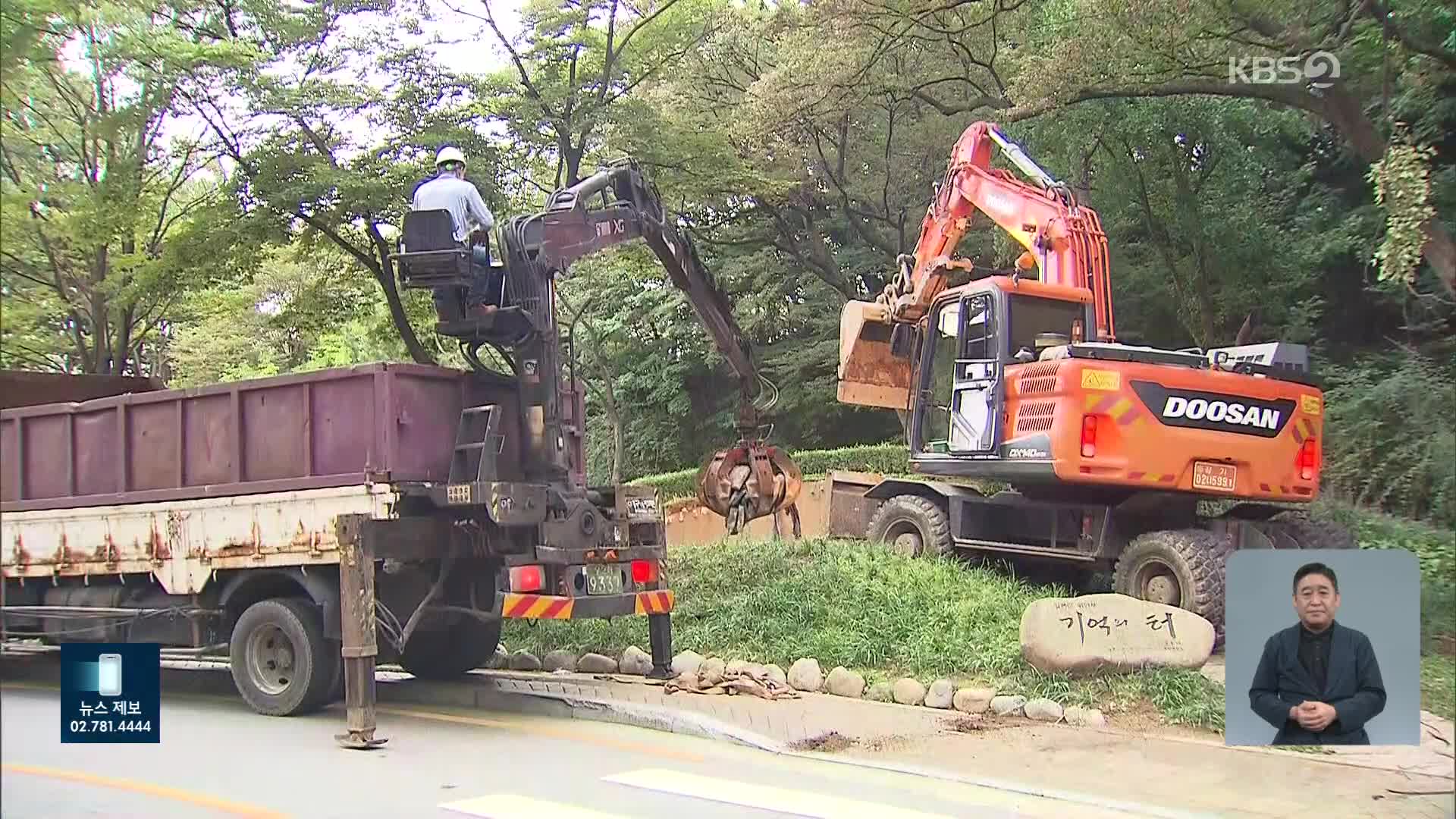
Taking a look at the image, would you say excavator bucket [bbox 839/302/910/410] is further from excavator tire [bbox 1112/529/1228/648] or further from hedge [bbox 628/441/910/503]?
hedge [bbox 628/441/910/503]

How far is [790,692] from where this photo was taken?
9.61m

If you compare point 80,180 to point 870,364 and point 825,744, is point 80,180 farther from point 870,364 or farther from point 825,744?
point 870,364

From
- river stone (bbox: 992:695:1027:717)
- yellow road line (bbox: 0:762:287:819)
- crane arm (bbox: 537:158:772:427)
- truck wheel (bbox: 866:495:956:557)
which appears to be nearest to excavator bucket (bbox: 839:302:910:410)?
truck wheel (bbox: 866:495:956:557)

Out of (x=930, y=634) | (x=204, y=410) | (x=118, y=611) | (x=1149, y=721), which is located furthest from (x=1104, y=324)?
(x=118, y=611)

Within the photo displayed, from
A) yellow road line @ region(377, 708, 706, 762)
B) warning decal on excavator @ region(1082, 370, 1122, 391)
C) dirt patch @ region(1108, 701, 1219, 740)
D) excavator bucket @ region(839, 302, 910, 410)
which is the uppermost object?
excavator bucket @ region(839, 302, 910, 410)

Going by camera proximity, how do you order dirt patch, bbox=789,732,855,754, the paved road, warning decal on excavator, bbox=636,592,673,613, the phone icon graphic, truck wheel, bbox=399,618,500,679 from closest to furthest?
the phone icon graphic, the paved road, dirt patch, bbox=789,732,855,754, warning decal on excavator, bbox=636,592,673,613, truck wheel, bbox=399,618,500,679

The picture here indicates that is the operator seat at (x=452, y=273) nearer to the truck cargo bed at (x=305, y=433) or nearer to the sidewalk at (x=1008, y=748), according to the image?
the truck cargo bed at (x=305, y=433)

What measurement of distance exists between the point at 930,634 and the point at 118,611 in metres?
6.10

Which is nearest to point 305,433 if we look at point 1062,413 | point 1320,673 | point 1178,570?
point 1062,413

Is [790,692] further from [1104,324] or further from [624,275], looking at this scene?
Answer: [624,275]

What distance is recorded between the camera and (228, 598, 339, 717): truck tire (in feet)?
29.2

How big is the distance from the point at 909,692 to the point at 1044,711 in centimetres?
109

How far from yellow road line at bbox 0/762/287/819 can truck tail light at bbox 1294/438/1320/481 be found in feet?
30.8

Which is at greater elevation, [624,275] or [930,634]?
[624,275]
